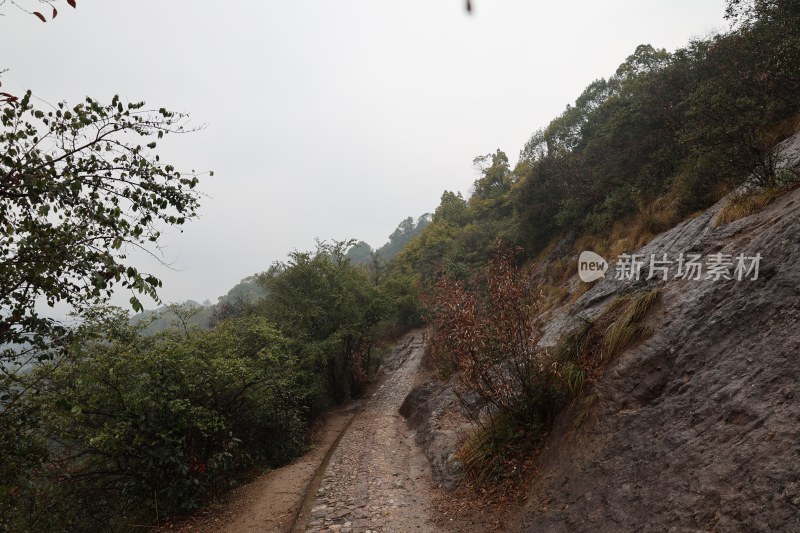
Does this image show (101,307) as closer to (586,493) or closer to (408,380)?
(586,493)

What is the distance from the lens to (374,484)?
7598 millimetres

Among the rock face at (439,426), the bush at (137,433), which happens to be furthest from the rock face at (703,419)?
the bush at (137,433)

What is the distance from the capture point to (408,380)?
57.8 ft

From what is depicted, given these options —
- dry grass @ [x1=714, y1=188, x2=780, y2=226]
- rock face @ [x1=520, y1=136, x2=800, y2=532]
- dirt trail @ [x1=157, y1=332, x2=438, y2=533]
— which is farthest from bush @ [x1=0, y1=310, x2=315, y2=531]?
dry grass @ [x1=714, y1=188, x2=780, y2=226]

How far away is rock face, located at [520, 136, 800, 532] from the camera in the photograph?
3.09m

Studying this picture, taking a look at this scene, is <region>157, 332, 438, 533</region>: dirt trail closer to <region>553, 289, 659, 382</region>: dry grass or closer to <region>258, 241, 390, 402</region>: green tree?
<region>553, 289, 659, 382</region>: dry grass

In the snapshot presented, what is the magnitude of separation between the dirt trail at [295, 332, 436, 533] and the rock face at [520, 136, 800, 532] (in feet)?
7.71

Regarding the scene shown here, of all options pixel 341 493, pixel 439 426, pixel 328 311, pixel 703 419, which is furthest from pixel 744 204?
pixel 328 311

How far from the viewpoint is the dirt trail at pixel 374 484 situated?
612 centimetres

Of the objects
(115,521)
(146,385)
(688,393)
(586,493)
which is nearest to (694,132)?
(688,393)

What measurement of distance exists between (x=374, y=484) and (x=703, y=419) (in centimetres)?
583

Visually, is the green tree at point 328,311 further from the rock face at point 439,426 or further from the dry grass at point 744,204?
the dry grass at point 744,204

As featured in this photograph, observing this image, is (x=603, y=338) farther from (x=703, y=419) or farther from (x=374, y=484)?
(x=374, y=484)

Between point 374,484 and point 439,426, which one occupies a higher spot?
point 374,484
